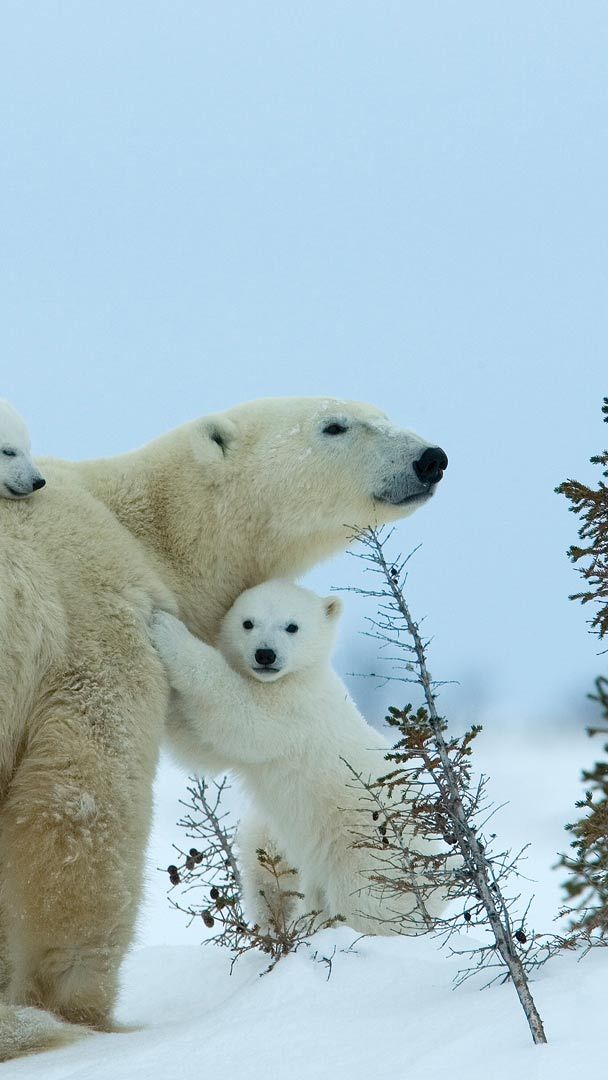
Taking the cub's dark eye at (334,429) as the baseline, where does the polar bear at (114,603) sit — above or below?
below

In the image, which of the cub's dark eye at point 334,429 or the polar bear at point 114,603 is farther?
the cub's dark eye at point 334,429

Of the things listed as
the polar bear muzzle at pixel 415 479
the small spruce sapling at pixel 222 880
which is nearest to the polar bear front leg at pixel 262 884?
the small spruce sapling at pixel 222 880

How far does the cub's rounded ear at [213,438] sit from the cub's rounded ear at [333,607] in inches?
29.1

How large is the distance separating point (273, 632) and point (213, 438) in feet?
2.58

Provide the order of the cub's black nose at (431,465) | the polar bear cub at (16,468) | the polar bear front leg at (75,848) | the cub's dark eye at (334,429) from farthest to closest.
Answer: the cub's dark eye at (334,429) < the cub's black nose at (431,465) < the polar bear cub at (16,468) < the polar bear front leg at (75,848)

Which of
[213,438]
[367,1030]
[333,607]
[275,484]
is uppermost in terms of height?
[213,438]

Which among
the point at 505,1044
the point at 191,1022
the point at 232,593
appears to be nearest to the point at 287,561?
the point at 232,593

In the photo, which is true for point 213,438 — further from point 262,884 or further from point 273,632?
point 262,884

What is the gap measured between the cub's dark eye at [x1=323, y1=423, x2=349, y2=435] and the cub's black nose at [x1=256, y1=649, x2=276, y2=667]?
0.86 meters

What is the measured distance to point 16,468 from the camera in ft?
13.6

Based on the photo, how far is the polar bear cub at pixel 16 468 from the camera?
412 cm

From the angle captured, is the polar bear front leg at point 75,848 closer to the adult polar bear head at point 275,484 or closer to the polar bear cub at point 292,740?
the polar bear cub at point 292,740

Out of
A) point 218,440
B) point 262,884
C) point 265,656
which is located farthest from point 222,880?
point 218,440

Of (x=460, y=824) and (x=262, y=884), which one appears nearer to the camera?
(x=460, y=824)
